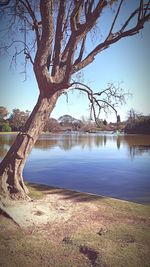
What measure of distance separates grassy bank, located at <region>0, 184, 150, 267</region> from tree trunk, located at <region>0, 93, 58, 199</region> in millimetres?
642

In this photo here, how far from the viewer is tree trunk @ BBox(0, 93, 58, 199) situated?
5770 millimetres

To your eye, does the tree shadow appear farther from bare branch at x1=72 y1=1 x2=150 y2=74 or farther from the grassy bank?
bare branch at x1=72 y1=1 x2=150 y2=74

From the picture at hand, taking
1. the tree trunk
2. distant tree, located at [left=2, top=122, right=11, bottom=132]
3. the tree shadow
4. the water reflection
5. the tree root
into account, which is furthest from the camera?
distant tree, located at [left=2, top=122, right=11, bottom=132]

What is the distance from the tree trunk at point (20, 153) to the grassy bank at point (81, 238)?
2.11 feet

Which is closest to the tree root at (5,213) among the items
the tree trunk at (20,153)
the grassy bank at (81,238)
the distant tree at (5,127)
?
the grassy bank at (81,238)

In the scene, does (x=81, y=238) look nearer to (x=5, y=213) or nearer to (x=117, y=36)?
A: (x=5, y=213)

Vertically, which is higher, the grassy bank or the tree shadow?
the grassy bank

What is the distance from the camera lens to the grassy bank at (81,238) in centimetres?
325

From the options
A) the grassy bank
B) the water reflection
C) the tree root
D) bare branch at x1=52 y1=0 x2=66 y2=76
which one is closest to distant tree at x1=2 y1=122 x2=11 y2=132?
the water reflection

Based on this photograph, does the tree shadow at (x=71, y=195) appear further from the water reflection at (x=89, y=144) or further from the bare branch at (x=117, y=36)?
the water reflection at (x=89, y=144)

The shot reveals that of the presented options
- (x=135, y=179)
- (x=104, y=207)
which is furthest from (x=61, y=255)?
(x=135, y=179)

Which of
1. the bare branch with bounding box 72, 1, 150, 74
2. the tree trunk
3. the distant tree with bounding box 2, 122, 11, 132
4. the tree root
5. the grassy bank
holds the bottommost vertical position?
the grassy bank

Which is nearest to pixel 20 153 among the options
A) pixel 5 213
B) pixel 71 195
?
pixel 5 213

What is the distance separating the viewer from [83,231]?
4246 mm
